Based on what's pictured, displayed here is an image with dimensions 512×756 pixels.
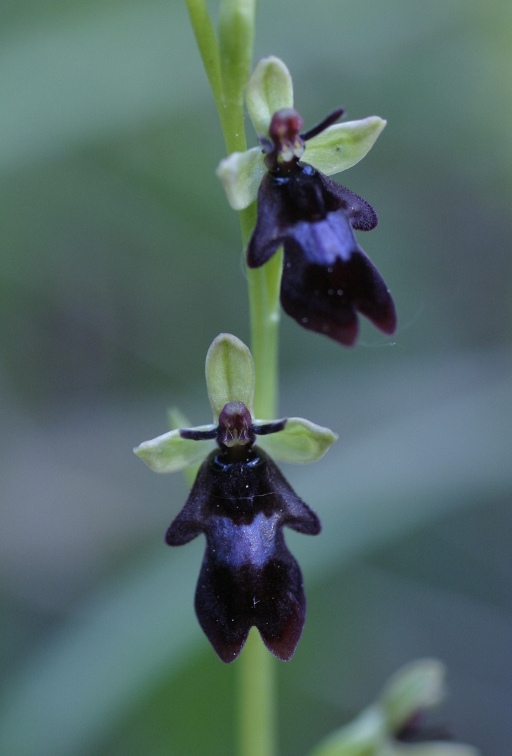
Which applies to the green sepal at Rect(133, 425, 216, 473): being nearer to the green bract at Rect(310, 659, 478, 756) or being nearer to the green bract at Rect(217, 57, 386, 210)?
the green bract at Rect(217, 57, 386, 210)

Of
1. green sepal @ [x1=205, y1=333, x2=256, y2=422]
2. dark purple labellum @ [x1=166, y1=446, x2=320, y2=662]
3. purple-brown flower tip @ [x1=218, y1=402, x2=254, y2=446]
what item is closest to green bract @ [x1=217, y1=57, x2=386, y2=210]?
green sepal @ [x1=205, y1=333, x2=256, y2=422]

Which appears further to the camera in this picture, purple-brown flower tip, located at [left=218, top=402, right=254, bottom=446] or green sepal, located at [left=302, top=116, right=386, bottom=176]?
purple-brown flower tip, located at [left=218, top=402, right=254, bottom=446]

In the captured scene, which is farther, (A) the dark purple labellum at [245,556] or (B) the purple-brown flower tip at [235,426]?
(B) the purple-brown flower tip at [235,426]

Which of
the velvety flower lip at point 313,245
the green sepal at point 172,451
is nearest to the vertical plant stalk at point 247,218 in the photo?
the velvety flower lip at point 313,245

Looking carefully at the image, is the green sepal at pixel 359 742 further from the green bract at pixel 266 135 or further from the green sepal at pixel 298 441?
the green bract at pixel 266 135

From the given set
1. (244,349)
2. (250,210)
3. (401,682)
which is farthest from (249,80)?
(401,682)
